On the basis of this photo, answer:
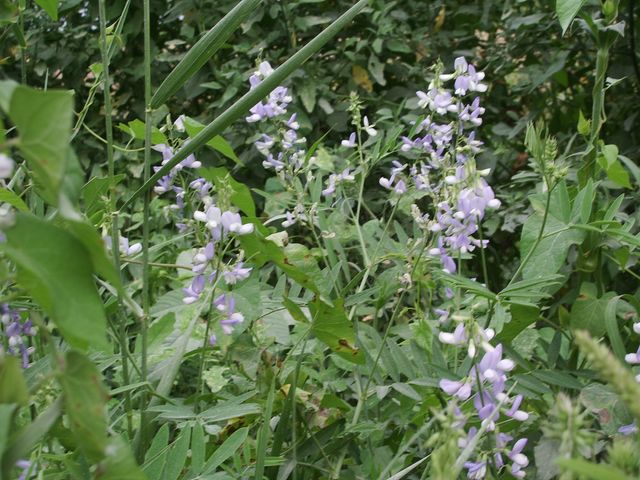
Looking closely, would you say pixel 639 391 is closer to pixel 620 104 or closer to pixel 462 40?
pixel 620 104

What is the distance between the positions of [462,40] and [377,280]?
174 cm

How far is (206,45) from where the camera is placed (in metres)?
0.82

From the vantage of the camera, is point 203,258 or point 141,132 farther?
point 141,132

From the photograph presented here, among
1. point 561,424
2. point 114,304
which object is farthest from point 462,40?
point 561,424

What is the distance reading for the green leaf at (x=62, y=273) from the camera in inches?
18.1

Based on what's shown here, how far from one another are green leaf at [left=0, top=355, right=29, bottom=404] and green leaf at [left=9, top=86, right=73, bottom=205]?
97mm

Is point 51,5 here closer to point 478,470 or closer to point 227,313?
point 227,313

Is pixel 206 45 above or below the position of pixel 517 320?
above

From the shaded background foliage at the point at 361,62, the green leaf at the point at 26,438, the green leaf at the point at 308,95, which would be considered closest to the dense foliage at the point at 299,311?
the green leaf at the point at 26,438

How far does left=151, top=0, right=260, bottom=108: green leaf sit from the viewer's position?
81cm

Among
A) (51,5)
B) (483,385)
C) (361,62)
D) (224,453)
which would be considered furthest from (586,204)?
(361,62)

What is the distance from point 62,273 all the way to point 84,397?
8 centimetres

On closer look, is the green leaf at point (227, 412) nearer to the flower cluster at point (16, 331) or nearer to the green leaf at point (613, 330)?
the flower cluster at point (16, 331)

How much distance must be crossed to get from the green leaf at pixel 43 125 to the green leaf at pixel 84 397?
10 centimetres
